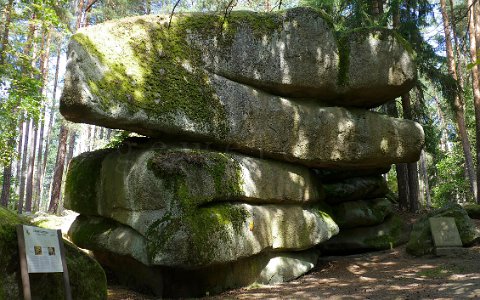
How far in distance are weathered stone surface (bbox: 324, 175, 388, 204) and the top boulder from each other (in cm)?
264

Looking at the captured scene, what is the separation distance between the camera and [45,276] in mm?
5047

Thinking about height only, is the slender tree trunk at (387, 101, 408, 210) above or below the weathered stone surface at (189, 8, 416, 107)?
below

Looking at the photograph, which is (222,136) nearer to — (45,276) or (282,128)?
(282,128)

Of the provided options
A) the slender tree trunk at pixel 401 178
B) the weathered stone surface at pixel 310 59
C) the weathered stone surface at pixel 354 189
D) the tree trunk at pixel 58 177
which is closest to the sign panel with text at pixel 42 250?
the weathered stone surface at pixel 310 59

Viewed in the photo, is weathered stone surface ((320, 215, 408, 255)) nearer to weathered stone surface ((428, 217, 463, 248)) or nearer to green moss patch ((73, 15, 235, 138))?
weathered stone surface ((428, 217, 463, 248))

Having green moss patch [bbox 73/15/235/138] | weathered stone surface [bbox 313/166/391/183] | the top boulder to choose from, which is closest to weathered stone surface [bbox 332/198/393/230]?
weathered stone surface [bbox 313/166/391/183]

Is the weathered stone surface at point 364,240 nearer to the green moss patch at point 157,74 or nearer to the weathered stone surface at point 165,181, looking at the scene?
the weathered stone surface at point 165,181

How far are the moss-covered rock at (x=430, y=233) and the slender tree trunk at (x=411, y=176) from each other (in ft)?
11.3

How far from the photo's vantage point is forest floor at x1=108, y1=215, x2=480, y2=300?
23.7ft

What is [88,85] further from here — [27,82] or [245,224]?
[27,82]

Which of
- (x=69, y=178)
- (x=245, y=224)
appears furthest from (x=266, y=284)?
(x=69, y=178)

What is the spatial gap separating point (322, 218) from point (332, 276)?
157 cm

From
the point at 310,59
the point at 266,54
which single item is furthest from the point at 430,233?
the point at 266,54

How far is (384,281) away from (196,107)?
5.50 meters
